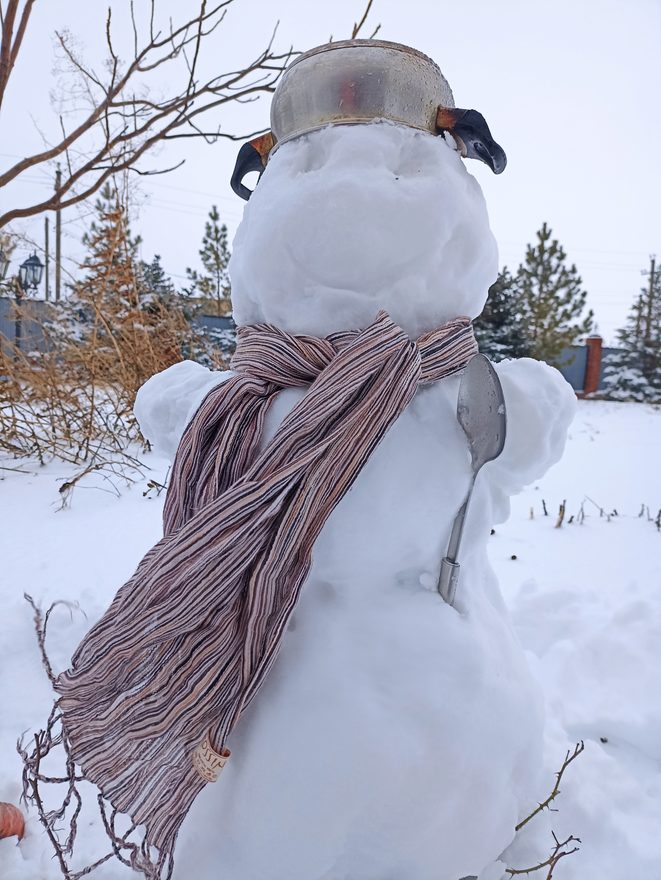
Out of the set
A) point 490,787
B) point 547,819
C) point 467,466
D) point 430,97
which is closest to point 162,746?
point 490,787

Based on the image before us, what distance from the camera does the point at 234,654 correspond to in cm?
72

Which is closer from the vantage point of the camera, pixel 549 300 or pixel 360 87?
pixel 360 87

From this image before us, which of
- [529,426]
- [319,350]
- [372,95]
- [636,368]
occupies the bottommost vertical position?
[636,368]

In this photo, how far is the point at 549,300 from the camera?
476 inches

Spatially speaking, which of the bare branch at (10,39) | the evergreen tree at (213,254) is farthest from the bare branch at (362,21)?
the evergreen tree at (213,254)

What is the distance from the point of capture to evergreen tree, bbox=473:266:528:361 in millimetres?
9281

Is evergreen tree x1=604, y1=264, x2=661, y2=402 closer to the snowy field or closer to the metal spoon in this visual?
the snowy field

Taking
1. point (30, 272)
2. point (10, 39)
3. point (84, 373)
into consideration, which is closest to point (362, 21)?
point (10, 39)

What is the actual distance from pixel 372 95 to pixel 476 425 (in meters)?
0.53

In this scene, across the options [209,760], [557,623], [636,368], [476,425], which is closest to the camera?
[209,760]

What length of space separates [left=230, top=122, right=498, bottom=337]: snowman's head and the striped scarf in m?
0.06

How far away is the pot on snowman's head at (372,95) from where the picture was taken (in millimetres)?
864

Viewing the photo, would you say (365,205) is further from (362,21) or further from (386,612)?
(362,21)

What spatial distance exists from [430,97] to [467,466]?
0.60 metres
